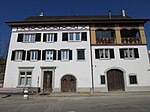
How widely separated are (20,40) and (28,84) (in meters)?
6.64

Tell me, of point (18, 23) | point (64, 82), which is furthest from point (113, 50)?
point (18, 23)

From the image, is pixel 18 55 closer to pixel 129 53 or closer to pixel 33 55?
pixel 33 55

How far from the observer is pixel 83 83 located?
2181 cm

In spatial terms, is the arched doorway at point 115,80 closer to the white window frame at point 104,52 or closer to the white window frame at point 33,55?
the white window frame at point 104,52

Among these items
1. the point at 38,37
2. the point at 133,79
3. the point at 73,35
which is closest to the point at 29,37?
the point at 38,37

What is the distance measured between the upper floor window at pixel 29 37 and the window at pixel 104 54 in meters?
8.79

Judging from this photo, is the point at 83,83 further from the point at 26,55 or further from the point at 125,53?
the point at 26,55

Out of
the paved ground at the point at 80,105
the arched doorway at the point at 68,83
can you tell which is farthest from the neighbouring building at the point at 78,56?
the paved ground at the point at 80,105

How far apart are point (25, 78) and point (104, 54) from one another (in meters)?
11.6

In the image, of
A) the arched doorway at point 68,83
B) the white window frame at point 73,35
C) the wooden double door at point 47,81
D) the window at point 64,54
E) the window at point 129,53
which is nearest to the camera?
the wooden double door at point 47,81

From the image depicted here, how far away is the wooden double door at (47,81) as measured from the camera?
2177 cm

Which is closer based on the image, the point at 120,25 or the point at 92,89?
the point at 92,89

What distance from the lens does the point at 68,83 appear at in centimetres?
2205

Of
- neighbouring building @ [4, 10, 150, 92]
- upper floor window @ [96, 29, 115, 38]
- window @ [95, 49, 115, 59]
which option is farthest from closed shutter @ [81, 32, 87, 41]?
window @ [95, 49, 115, 59]
